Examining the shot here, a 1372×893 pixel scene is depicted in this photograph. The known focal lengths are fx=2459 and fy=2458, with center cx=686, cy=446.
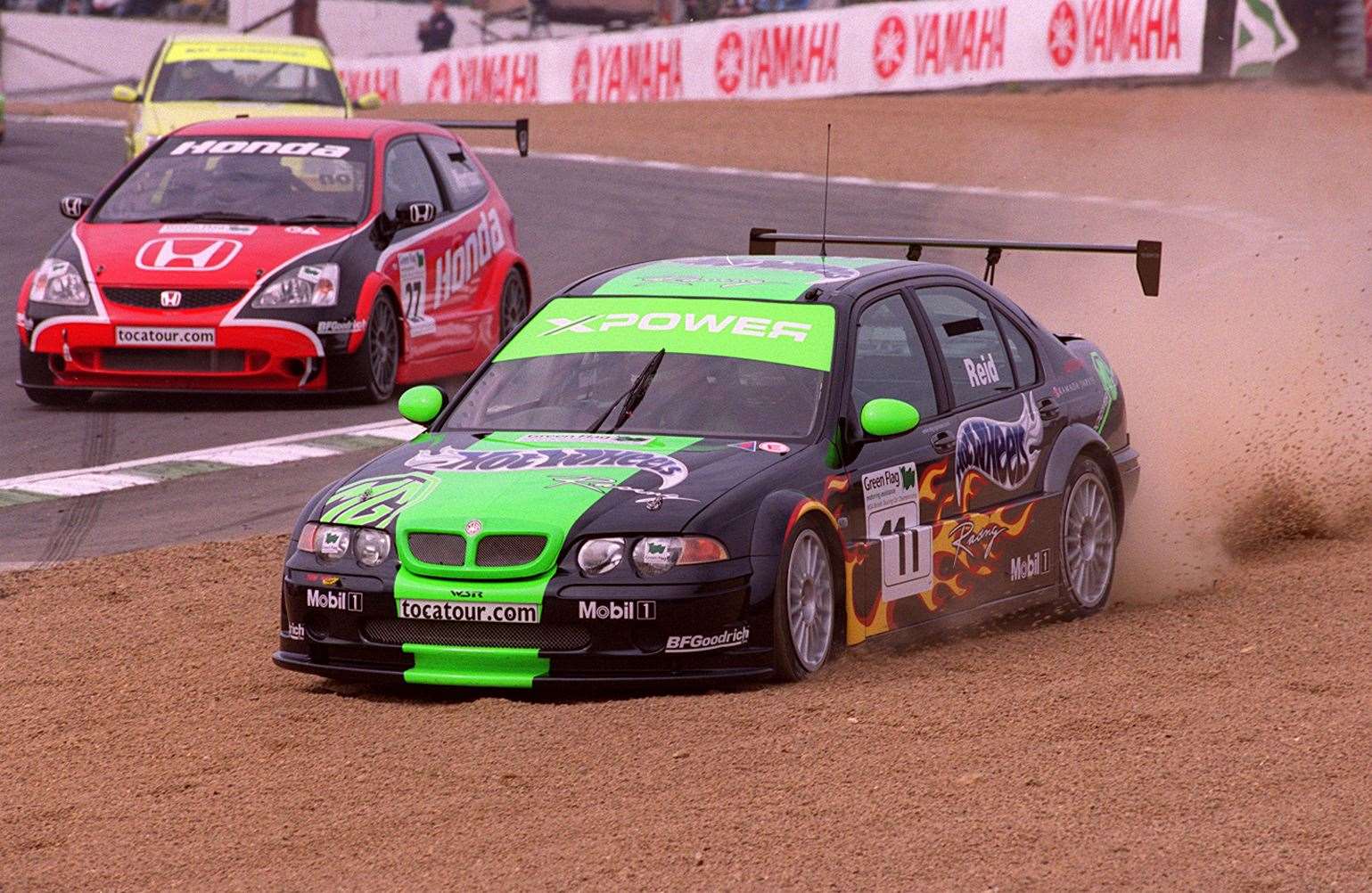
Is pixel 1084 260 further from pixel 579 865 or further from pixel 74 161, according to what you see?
pixel 579 865

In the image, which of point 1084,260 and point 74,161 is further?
point 74,161

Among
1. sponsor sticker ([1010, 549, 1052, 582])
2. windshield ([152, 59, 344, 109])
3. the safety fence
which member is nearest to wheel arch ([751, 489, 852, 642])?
sponsor sticker ([1010, 549, 1052, 582])

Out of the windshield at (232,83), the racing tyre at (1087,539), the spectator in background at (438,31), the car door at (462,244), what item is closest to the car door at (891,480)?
the racing tyre at (1087,539)

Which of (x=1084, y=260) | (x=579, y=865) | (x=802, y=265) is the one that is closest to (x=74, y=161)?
(x=1084, y=260)

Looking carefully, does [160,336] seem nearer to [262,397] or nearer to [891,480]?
[262,397]

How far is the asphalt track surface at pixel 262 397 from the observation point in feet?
35.0

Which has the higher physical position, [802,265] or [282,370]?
A: [802,265]

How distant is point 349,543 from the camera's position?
284 inches

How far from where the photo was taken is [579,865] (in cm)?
543

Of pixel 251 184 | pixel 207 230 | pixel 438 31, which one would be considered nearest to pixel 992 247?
pixel 207 230

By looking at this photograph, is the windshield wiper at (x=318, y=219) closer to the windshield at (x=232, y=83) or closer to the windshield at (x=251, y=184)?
the windshield at (x=251, y=184)

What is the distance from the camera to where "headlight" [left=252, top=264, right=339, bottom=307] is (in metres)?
13.5

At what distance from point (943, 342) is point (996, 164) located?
2271 centimetres

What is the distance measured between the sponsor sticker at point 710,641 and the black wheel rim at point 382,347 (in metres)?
7.15
